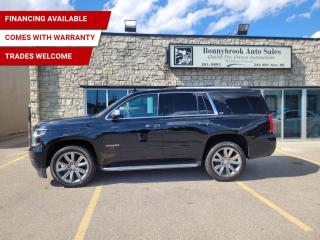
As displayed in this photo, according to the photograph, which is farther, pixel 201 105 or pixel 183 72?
pixel 183 72

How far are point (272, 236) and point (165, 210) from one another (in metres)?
1.68

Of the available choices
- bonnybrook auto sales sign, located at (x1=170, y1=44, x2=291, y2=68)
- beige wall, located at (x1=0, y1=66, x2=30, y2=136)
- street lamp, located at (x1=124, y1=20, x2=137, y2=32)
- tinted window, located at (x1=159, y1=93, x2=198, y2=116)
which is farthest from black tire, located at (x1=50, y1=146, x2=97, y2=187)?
beige wall, located at (x1=0, y1=66, x2=30, y2=136)

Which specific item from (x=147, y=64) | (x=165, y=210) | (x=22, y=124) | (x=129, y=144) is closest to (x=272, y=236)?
(x=165, y=210)

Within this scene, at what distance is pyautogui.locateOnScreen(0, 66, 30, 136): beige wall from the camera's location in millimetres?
18625

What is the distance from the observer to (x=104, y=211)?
4.98 meters

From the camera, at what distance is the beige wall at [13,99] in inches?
733

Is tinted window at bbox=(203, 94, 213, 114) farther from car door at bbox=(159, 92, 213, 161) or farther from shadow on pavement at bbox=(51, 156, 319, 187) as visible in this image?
shadow on pavement at bbox=(51, 156, 319, 187)

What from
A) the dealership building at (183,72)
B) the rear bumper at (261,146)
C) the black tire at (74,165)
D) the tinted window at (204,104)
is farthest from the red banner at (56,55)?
the rear bumper at (261,146)

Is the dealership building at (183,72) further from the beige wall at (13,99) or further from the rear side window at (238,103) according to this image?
the beige wall at (13,99)

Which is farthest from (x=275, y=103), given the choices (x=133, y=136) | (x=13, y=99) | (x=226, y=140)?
(x=13, y=99)

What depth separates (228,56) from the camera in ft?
43.0

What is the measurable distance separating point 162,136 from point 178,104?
2.73 feet

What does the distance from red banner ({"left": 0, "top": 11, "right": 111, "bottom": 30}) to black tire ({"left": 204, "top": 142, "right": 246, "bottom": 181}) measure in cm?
751

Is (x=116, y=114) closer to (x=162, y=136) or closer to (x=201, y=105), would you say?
(x=162, y=136)
